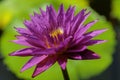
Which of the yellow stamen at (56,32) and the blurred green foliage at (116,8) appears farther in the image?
the blurred green foliage at (116,8)

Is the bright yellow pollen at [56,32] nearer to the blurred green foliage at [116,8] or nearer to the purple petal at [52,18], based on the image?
the purple petal at [52,18]

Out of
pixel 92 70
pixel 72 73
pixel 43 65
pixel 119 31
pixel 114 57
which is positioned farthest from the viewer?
pixel 119 31

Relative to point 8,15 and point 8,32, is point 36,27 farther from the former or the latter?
point 8,15

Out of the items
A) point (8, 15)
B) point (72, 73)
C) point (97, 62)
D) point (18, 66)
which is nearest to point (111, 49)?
point (97, 62)

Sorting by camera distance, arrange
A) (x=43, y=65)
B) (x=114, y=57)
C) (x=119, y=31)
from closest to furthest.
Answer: (x=43, y=65) → (x=114, y=57) → (x=119, y=31)

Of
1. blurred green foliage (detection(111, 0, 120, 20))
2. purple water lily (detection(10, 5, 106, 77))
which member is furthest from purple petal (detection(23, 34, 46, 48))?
blurred green foliage (detection(111, 0, 120, 20))

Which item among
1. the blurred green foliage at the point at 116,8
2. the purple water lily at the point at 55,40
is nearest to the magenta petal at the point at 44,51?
the purple water lily at the point at 55,40

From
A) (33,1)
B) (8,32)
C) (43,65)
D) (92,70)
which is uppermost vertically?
(33,1)

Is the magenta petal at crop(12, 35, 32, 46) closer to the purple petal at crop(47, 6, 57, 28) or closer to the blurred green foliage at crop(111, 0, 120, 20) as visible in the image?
the purple petal at crop(47, 6, 57, 28)

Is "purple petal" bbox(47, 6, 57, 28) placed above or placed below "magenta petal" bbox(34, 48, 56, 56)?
above
